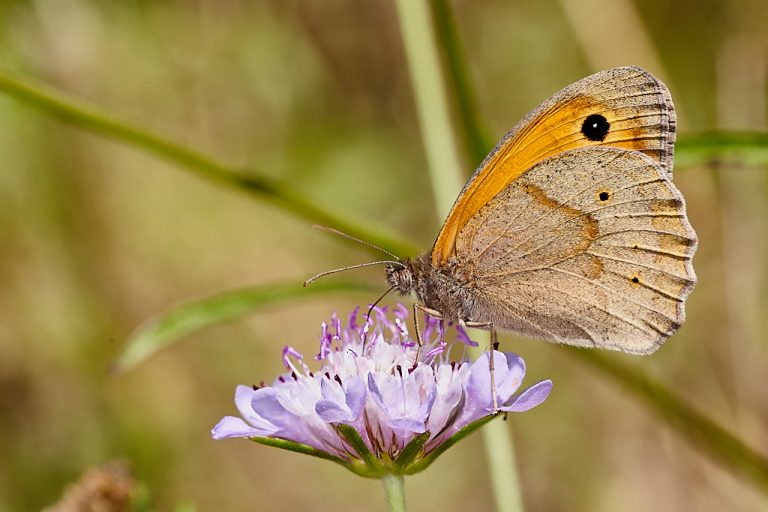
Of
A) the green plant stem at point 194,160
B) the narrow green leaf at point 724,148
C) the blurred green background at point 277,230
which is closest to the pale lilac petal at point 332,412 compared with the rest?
the green plant stem at point 194,160

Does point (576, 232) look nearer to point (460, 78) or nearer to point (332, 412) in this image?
point (460, 78)

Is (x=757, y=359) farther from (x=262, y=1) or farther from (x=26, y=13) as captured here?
(x=26, y=13)

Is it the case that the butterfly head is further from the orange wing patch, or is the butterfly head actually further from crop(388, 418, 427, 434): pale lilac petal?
crop(388, 418, 427, 434): pale lilac petal

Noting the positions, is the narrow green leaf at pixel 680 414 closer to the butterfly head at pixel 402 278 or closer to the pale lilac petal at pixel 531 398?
the butterfly head at pixel 402 278

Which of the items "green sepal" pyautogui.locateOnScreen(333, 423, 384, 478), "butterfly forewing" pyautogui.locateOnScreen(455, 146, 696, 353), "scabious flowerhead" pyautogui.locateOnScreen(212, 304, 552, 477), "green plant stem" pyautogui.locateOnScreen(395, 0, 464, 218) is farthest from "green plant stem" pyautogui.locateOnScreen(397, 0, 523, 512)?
"green sepal" pyautogui.locateOnScreen(333, 423, 384, 478)

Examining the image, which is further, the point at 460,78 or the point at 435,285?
the point at 460,78

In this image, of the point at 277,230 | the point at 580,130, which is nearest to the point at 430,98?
the point at 580,130
